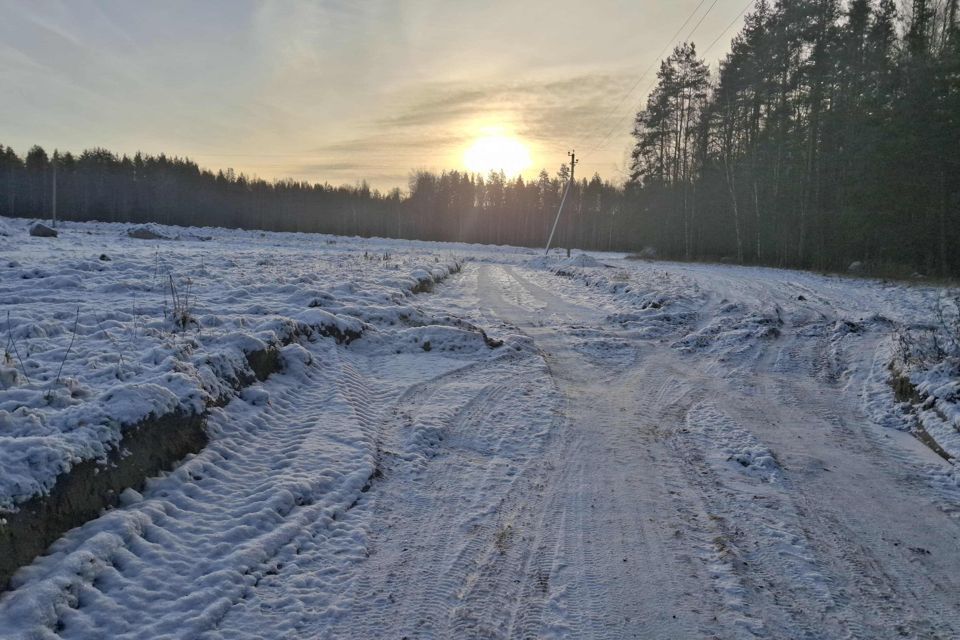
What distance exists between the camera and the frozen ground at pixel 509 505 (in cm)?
287

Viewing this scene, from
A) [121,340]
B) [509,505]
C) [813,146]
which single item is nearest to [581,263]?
[813,146]

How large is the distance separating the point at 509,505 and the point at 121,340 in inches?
193

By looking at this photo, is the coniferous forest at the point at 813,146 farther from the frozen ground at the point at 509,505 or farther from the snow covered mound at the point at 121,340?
the snow covered mound at the point at 121,340

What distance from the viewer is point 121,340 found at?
6008mm

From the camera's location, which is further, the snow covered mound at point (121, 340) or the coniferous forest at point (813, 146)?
the coniferous forest at point (813, 146)

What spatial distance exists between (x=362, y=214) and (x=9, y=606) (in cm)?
9962

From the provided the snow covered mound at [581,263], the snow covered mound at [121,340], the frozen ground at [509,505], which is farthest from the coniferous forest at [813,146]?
the snow covered mound at [121,340]

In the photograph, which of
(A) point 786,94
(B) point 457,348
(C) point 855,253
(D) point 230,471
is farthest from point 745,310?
(A) point 786,94

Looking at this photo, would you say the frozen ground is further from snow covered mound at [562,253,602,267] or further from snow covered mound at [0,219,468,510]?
snow covered mound at [562,253,602,267]

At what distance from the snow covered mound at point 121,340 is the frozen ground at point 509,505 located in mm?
82

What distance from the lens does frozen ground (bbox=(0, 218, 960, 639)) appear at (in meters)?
2.87

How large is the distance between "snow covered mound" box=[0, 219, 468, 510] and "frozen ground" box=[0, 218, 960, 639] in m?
0.08

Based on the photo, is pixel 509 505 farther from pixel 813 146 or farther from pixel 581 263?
pixel 813 146

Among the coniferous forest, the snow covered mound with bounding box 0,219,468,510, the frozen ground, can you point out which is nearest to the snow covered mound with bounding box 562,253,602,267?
the coniferous forest
